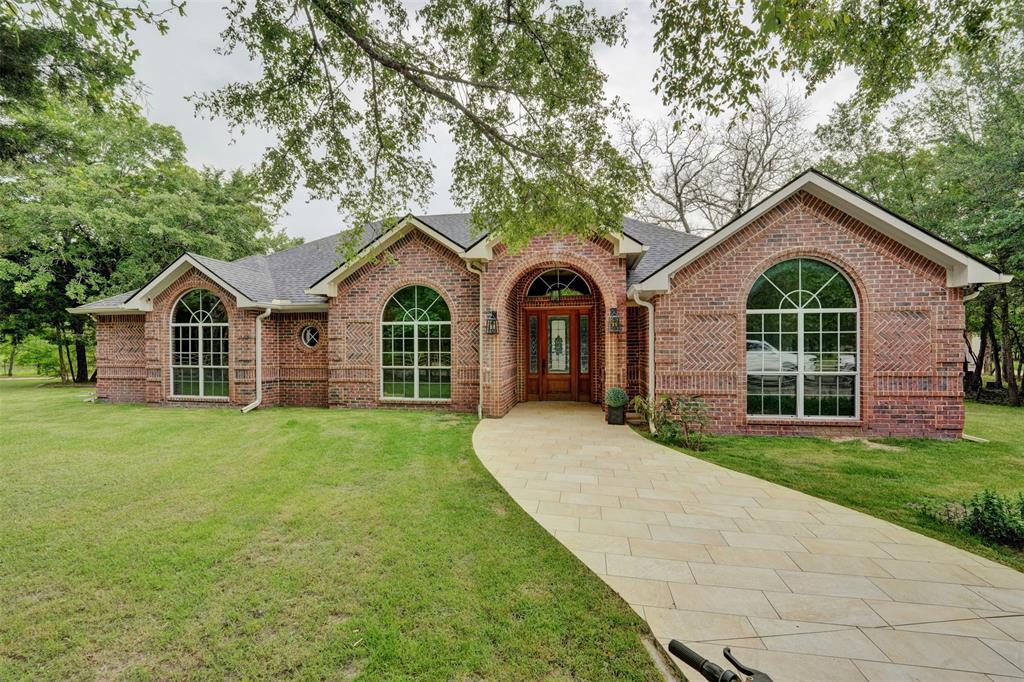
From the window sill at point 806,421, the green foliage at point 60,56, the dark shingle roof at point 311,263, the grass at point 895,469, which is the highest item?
the green foliage at point 60,56

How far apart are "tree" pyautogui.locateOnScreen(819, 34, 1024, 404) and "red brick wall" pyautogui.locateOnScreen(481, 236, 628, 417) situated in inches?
312

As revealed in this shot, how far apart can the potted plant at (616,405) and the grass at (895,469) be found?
181 cm

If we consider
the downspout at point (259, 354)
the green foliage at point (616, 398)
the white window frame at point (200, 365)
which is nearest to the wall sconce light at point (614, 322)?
the green foliage at point (616, 398)

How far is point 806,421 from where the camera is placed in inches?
307

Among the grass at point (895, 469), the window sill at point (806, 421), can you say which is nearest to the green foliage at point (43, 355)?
the window sill at point (806, 421)

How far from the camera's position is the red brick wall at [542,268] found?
29.6 ft

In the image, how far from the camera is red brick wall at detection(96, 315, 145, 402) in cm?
1227

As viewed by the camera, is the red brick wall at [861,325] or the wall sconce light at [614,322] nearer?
the red brick wall at [861,325]

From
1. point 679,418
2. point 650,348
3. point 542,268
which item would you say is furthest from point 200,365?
point 679,418

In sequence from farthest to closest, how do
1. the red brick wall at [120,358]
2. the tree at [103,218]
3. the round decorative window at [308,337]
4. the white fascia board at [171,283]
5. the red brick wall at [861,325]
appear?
1. the tree at [103,218]
2. the red brick wall at [120,358]
3. the round decorative window at [308,337]
4. the white fascia board at [171,283]
5. the red brick wall at [861,325]

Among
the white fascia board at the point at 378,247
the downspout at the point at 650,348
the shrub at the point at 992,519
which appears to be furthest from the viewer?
the white fascia board at the point at 378,247

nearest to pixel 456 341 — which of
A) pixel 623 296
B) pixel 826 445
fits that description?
pixel 623 296

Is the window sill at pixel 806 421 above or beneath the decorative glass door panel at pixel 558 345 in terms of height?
beneath

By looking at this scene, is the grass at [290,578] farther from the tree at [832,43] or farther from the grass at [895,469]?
the tree at [832,43]
